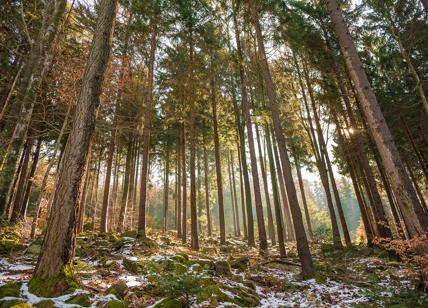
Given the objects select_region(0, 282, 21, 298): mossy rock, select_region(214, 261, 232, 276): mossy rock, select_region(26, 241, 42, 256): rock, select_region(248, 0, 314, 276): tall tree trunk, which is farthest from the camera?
select_region(248, 0, 314, 276): tall tree trunk

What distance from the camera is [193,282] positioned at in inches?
186

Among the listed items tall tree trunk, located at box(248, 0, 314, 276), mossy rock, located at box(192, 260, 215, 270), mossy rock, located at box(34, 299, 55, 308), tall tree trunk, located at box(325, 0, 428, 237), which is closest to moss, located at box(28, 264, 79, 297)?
mossy rock, located at box(34, 299, 55, 308)

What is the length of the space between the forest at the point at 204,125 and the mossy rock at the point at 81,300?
0.16ft

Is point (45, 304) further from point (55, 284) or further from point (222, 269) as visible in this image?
point (222, 269)

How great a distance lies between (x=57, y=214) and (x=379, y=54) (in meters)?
17.2

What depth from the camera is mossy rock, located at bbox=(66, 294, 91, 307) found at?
4.07 metres

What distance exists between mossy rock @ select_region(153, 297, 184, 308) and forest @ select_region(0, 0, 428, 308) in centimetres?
2

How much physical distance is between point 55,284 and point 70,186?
1620 mm

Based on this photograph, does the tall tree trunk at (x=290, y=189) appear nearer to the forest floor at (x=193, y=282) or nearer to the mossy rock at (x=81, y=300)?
the forest floor at (x=193, y=282)

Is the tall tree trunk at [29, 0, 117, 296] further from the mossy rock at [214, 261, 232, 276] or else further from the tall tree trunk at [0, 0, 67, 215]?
the tall tree trunk at [0, 0, 67, 215]

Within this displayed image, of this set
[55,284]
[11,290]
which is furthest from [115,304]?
[11,290]

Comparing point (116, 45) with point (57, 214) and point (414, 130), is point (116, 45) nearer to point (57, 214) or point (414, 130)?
point (57, 214)

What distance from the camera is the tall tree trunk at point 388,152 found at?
609 centimetres

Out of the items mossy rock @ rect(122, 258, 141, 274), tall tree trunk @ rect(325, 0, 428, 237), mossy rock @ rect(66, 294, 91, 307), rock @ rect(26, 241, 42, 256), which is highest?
tall tree trunk @ rect(325, 0, 428, 237)
